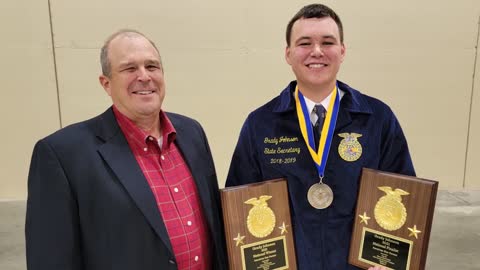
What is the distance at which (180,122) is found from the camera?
5.74 ft

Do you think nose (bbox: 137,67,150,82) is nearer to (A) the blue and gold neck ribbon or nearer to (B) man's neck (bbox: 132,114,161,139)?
(B) man's neck (bbox: 132,114,161,139)

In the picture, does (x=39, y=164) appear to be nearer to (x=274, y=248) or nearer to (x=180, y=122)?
(x=180, y=122)

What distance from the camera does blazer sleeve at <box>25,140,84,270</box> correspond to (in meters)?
1.27

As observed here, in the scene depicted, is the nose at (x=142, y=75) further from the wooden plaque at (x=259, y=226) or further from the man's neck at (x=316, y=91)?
the man's neck at (x=316, y=91)

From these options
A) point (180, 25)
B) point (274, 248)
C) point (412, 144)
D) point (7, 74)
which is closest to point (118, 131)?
point (274, 248)

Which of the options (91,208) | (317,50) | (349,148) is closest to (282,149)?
(349,148)

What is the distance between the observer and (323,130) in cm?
160

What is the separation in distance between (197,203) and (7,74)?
173 inches

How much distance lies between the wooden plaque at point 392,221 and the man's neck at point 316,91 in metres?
0.40

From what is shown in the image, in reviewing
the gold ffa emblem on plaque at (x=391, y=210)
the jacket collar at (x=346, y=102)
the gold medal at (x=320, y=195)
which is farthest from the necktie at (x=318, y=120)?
the gold ffa emblem on plaque at (x=391, y=210)

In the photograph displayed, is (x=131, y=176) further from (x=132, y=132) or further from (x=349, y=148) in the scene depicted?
(x=349, y=148)

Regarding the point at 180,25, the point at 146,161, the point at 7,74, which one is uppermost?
the point at 180,25

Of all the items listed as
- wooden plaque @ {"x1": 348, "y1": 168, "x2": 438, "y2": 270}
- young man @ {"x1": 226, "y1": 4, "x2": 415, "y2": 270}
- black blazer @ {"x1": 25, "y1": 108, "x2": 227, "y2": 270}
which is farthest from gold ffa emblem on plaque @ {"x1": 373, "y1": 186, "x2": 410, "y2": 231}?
black blazer @ {"x1": 25, "y1": 108, "x2": 227, "y2": 270}

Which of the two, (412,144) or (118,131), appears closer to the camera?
(118,131)
